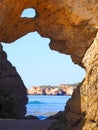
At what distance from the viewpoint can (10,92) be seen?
71.6ft

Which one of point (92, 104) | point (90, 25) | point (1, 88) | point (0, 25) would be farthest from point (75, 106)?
point (1, 88)

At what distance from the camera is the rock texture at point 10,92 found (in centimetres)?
2067

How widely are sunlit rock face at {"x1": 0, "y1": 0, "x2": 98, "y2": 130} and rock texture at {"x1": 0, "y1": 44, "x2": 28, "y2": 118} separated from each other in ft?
27.2

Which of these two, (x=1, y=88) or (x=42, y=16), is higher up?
(x=42, y=16)

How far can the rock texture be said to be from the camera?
20.7 metres

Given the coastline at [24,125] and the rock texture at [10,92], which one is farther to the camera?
the rock texture at [10,92]

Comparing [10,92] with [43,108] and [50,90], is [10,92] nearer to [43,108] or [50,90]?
[43,108]

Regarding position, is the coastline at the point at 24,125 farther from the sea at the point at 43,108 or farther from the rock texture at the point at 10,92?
the sea at the point at 43,108

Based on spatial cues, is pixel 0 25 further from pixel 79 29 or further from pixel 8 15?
pixel 79 29

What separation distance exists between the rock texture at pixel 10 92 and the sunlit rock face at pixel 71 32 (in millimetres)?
8276

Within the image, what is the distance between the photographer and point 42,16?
40.4ft

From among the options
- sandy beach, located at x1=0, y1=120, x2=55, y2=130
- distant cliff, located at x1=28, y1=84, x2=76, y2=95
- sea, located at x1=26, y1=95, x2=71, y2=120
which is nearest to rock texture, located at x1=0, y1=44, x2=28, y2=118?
sea, located at x1=26, y1=95, x2=71, y2=120

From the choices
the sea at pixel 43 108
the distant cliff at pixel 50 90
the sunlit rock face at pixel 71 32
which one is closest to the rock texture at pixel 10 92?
the sea at pixel 43 108

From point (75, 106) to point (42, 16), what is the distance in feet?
11.0
